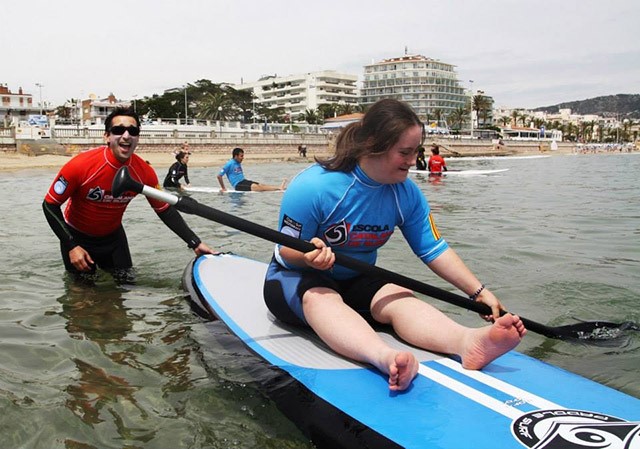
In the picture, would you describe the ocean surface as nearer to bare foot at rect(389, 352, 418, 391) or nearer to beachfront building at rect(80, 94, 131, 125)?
bare foot at rect(389, 352, 418, 391)

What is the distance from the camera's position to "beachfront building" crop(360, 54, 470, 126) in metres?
135

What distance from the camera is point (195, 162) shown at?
1690 inches

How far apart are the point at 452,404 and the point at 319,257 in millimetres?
1023

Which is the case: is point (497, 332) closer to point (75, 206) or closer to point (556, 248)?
point (75, 206)

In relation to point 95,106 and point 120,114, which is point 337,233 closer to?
point 120,114

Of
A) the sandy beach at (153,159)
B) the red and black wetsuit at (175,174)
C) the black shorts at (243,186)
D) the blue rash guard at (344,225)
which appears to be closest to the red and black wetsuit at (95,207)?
the blue rash guard at (344,225)

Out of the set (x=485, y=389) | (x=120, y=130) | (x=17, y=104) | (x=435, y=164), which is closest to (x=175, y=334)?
(x=120, y=130)

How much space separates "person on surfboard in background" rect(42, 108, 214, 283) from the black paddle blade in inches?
129

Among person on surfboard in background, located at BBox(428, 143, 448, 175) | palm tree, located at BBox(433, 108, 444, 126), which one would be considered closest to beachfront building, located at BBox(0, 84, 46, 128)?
palm tree, located at BBox(433, 108, 444, 126)

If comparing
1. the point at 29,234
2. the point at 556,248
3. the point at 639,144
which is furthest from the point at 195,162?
the point at 639,144

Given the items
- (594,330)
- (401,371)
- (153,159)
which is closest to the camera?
(401,371)

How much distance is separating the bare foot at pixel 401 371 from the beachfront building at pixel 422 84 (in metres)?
132

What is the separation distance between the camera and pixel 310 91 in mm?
137250

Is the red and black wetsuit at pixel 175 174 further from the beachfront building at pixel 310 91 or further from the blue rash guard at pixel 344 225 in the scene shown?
the beachfront building at pixel 310 91
